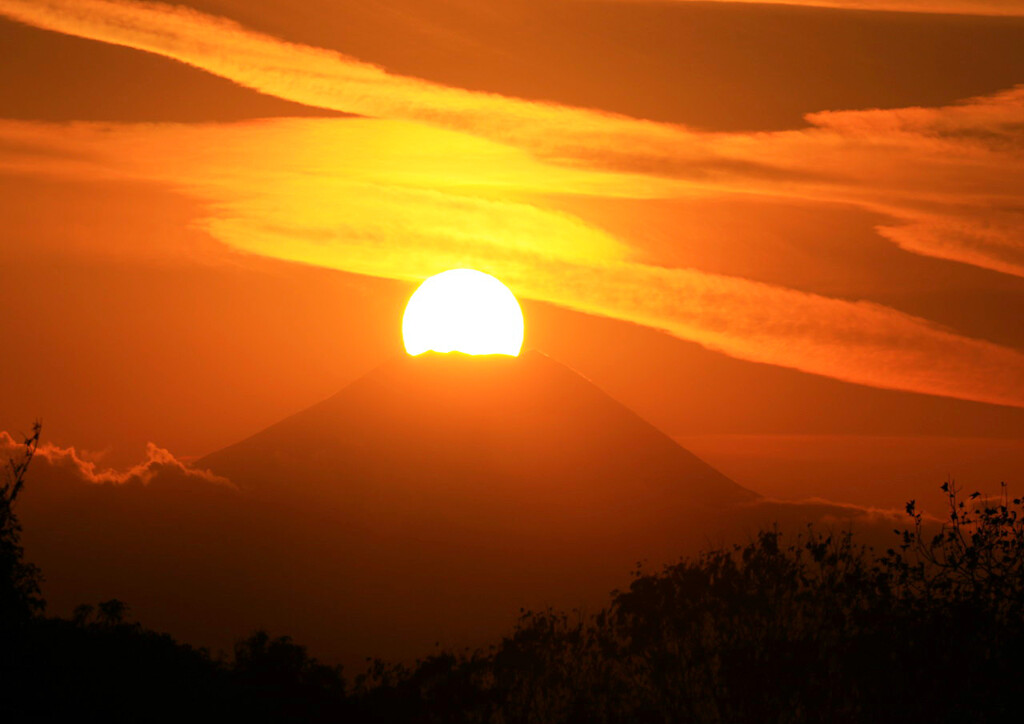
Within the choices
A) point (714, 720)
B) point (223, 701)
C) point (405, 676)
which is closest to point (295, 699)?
point (223, 701)

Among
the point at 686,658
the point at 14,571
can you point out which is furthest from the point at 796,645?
the point at 14,571

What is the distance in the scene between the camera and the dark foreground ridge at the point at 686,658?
109 ft

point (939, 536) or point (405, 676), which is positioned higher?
point (939, 536)

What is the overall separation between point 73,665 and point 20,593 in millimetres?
3316

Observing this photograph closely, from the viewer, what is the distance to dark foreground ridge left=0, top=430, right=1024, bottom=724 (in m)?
33.3

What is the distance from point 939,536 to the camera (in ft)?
108

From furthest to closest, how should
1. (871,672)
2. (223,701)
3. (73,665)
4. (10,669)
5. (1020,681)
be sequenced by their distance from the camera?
(223,701)
(73,665)
(10,669)
(871,672)
(1020,681)

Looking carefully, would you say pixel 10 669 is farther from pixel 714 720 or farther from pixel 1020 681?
pixel 1020 681

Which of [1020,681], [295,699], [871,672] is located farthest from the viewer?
[295,699]

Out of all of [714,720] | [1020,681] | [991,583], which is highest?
[991,583]

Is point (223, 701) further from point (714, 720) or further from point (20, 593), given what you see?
point (714, 720)

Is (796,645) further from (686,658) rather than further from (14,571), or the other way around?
(14,571)

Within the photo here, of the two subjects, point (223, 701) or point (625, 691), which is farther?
point (223, 701)

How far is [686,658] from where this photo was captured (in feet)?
130
